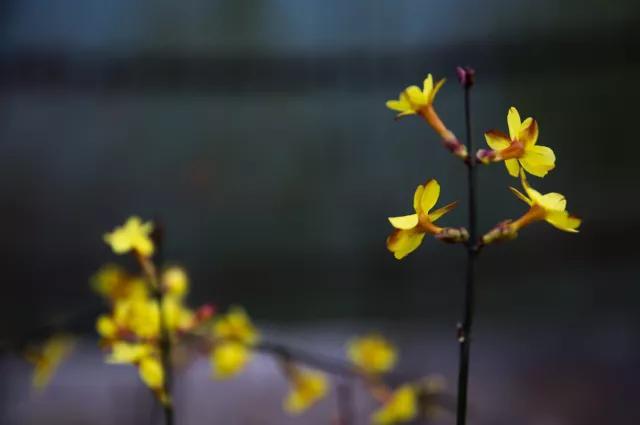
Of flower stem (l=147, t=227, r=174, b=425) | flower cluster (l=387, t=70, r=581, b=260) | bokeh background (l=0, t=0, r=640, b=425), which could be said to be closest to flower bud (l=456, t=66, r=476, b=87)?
flower cluster (l=387, t=70, r=581, b=260)

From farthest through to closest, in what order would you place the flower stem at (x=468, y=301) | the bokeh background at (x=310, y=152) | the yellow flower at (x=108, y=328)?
1. the bokeh background at (x=310, y=152)
2. the yellow flower at (x=108, y=328)
3. the flower stem at (x=468, y=301)

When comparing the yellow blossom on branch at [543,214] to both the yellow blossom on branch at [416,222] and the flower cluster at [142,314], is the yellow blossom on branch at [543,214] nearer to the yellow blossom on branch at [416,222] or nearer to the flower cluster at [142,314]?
the yellow blossom on branch at [416,222]

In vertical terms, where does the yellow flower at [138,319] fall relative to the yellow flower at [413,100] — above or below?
below

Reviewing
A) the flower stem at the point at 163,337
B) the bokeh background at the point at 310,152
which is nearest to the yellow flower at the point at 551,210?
the flower stem at the point at 163,337

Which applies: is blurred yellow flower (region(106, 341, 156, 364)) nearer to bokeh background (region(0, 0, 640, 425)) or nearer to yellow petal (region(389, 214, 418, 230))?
yellow petal (region(389, 214, 418, 230))

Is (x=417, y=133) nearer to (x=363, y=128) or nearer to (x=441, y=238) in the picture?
(x=363, y=128)

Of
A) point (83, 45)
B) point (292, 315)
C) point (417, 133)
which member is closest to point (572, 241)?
point (417, 133)
